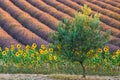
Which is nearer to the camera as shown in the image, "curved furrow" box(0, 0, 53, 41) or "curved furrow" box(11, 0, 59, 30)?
"curved furrow" box(0, 0, 53, 41)

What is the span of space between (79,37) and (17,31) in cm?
924

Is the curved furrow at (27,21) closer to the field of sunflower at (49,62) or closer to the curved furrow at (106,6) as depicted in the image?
the field of sunflower at (49,62)

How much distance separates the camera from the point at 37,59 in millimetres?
20391

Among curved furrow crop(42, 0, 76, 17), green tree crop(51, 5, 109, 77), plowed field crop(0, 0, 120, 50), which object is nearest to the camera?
green tree crop(51, 5, 109, 77)

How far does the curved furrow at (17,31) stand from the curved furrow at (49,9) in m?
3.21

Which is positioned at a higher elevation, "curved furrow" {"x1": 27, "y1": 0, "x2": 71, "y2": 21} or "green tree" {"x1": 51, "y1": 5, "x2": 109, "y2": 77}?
"curved furrow" {"x1": 27, "y1": 0, "x2": 71, "y2": 21}

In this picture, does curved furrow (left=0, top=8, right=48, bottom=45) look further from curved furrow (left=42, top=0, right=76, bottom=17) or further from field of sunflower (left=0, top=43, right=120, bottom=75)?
curved furrow (left=42, top=0, right=76, bottom=17)

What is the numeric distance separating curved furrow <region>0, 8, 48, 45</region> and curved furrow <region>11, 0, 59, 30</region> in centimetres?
196

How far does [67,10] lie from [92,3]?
430cm

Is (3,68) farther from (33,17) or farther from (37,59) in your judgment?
(33,17)

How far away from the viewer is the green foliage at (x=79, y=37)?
17.1m

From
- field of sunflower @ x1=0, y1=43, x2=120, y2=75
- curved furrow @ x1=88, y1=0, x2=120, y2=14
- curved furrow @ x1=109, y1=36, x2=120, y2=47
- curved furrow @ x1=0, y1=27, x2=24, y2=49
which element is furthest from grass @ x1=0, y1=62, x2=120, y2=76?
curved furrow @ x1=88, y1=0, x2=120, y2=14

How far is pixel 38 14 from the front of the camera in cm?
3031

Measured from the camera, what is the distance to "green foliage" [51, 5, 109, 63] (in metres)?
17.1
